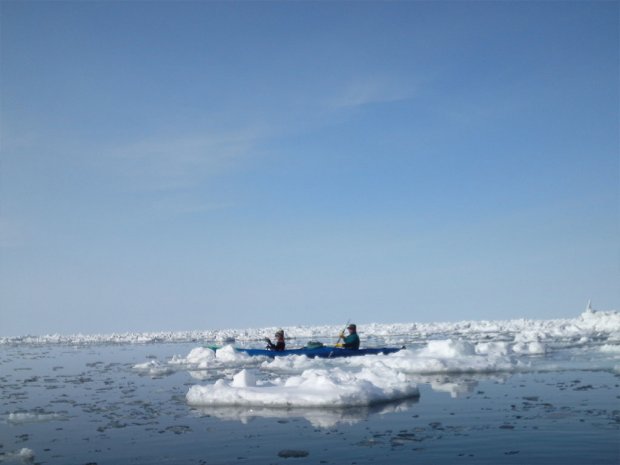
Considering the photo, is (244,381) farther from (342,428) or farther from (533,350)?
(533,350)

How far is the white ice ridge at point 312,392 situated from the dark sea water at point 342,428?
253mm

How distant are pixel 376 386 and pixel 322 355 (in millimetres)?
10794

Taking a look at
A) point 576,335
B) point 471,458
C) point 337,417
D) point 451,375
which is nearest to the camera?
point 471,458

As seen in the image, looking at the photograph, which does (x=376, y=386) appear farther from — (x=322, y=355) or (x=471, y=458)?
(x=322, y=355)

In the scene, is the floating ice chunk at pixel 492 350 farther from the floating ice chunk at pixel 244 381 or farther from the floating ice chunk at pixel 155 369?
the floating ice chunk at pixel 155 369

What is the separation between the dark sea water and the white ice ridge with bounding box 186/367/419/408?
0.83 ft

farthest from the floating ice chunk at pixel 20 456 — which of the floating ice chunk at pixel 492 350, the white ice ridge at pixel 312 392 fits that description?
the floating ice chunk at pixel 492 350

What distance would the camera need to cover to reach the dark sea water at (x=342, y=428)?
7.39m

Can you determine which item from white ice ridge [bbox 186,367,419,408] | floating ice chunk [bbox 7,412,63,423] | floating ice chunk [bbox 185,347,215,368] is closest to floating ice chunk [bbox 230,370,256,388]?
white ice ridge [bbox 186,367,419,408]

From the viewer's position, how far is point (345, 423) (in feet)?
31.1

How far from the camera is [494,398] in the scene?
11461 millimetres

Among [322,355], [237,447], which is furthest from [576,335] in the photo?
[237,447]

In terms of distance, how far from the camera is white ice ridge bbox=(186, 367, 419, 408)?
36.2 feet

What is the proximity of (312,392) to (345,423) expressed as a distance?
6.40 ft
